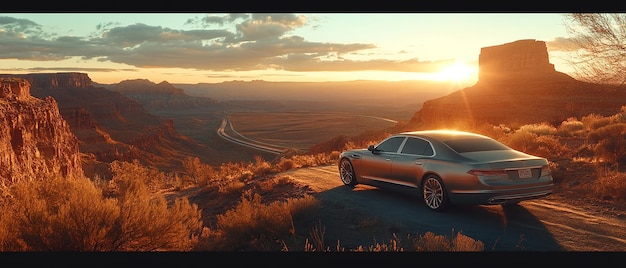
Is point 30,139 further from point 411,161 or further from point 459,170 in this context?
point 459,170

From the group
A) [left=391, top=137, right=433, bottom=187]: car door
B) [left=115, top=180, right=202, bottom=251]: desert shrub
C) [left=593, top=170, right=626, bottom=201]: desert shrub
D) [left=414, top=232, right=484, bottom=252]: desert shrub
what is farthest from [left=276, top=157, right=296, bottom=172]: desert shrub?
[left=414, top=232, right=484, bottom=252]: desert shrub

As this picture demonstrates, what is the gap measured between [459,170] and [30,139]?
173 feet

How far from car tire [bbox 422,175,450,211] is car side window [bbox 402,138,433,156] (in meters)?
0.51

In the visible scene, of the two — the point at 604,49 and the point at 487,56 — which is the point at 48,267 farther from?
the point at 487,56

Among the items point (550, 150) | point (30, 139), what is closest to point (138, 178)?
point (550, 150)

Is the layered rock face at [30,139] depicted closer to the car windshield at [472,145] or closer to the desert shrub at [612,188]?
the car windshield at [472,145]

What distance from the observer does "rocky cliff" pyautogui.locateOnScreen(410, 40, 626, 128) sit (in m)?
54.7

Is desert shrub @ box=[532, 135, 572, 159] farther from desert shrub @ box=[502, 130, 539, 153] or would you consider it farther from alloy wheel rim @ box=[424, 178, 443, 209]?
alloy wheel rim @ box=[424, 178, 443, 209]

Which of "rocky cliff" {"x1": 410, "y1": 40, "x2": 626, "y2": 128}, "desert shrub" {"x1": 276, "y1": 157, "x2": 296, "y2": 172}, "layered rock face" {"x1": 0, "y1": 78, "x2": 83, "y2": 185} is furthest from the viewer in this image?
"rocky cliff" {"x1": 410, "y1": 40, "x2": 626, "y2": 128}

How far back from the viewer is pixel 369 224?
7.84 metres

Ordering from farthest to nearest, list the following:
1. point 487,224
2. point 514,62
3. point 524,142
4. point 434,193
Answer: point 514,62 → point 524,142 → point 434,193 → point 487,224

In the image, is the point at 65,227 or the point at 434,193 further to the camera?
the point at 434,193

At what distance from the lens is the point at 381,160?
32.0ft

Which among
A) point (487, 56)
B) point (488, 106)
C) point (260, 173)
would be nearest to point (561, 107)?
point (488, 106)
